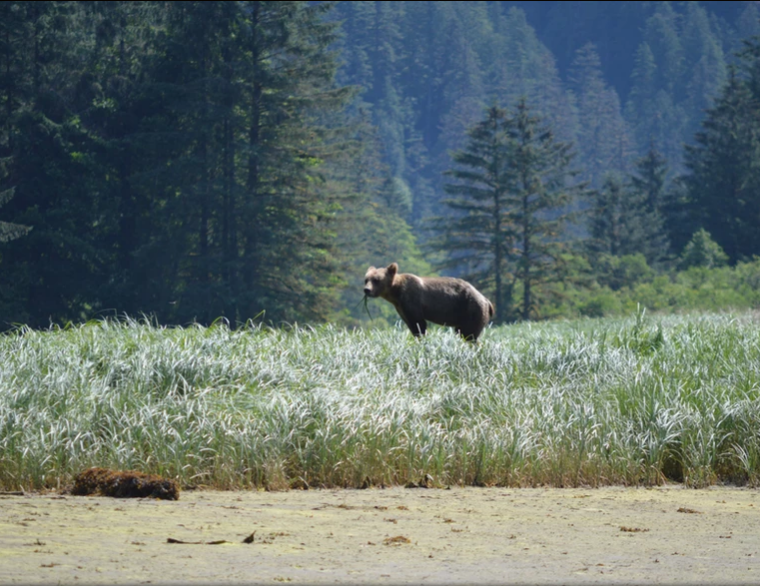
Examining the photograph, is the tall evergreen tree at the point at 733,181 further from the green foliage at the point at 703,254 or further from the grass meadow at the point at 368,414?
the grass meadow at the point at 368,414

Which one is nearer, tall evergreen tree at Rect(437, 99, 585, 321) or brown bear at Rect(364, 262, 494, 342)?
brown bear at Rect(364, 262, 494, 342)

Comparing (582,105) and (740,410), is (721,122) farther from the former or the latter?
(582,105)

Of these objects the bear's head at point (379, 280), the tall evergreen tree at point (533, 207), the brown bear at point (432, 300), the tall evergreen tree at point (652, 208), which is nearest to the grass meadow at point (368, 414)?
the bear's head at point (379, 280)

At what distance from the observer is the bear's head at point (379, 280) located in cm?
1280

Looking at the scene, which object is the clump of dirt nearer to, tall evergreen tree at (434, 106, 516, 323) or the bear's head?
the bear's head

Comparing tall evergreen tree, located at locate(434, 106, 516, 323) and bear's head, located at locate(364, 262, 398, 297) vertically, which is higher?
bear's head, located at locate(364, 262, 398, 297)

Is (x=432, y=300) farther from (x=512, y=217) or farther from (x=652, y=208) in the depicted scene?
(x=652, y=208)

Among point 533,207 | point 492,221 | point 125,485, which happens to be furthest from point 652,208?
point 125,485

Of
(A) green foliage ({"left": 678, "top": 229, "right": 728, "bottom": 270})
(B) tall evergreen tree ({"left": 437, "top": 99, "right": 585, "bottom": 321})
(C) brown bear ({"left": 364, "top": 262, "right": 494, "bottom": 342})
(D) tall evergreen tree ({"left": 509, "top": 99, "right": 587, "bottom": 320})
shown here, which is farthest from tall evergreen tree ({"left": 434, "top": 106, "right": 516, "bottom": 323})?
(C) brown bear ({"left": 364, "top": 262, "right": 494, "bottom": 342})

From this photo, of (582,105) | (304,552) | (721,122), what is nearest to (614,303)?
(721,122)

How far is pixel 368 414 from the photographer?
30.2 feet

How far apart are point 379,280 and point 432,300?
77 cm

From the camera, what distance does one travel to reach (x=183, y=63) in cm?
4212

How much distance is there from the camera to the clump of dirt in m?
7.62
